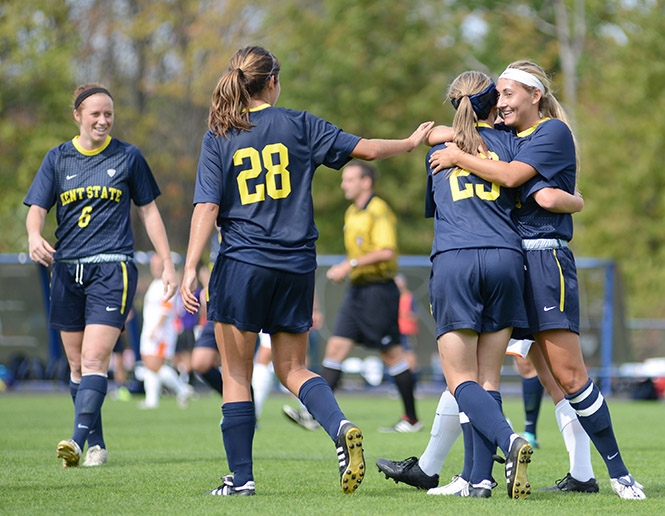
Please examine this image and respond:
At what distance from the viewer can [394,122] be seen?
2978 cm

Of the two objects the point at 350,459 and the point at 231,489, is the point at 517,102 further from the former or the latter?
the point at 231,489

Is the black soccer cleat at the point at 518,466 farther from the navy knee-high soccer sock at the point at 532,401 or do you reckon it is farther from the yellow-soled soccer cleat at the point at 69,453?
the navy knee-high soccer sock at the point at 532,401

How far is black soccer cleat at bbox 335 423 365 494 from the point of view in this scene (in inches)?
185

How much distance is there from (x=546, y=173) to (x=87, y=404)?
130 inches

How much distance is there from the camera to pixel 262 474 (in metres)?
6.14

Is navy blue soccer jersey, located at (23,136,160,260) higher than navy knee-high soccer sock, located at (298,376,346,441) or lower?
higher

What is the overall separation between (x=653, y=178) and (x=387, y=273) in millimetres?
17973

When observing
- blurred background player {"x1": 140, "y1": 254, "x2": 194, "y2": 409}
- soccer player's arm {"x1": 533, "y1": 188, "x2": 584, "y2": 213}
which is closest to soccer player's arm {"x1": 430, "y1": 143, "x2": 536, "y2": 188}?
soccer player's arm {"x1": 533, "y1": 188, "x2": 584, "y2": 213}

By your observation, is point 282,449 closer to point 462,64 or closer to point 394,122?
point 394,122

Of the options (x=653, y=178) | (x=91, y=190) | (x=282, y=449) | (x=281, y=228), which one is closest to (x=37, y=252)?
(x=91, y=190)

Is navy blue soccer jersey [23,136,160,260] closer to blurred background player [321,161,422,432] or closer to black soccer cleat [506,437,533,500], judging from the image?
black soccer cleat [506,437,533,500]

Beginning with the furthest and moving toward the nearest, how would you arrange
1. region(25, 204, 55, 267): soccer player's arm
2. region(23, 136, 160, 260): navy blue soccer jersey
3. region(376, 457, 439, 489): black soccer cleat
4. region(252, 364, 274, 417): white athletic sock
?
region(252, 364, 274, 417): white athletic sock < region(23, 136, 160, 260): navy blue soccer jersey < region(25, 204, 55, 267): soccer player's arm < region(376, 457, 439, 489): black soccer cleat

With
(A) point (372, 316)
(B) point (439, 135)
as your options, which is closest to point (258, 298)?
(B) point (439, 135)

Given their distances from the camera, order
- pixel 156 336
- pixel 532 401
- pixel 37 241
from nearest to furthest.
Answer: pixel 37 241, pixel 532 401, pixel 156 336
